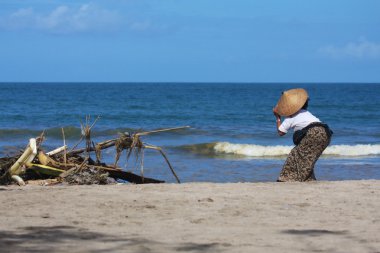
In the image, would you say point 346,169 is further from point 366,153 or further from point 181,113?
point 181,113

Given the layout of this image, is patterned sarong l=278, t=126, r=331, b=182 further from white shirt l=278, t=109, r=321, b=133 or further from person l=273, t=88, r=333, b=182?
white shirt l=278, t=109, r=321, b=133

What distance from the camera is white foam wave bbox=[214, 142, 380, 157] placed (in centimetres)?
1869

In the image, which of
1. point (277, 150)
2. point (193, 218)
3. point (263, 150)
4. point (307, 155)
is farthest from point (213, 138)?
point (193, 218)

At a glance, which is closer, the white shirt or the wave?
the white shirt

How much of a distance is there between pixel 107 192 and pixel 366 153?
12.1 metres

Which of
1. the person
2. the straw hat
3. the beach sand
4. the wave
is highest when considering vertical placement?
the straw hat

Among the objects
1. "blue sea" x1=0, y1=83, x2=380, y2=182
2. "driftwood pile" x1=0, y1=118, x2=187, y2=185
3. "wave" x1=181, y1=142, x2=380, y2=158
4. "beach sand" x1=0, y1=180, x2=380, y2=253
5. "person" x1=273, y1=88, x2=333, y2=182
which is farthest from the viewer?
"wave" x1=181, y1=142, x2=380, y2=158

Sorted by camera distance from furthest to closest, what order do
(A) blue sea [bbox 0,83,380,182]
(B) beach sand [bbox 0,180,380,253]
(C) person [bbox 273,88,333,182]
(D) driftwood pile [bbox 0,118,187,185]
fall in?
(A) blue sea [bbox 0,83,380,182], (D) driftwood pile [bbox 0,118,187,185], (C) person [bbox 273,88,333,182], (B) beach sand [bbox 0,180,380,253]

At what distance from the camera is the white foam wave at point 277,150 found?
61.3 ft

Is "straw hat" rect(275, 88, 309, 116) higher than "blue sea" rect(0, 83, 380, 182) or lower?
higher

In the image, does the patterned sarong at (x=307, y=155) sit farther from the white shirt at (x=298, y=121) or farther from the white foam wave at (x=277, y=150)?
the white foam wave at (x=277, y=150)

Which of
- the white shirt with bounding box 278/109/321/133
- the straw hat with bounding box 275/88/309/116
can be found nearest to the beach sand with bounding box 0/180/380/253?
the white shirt with bounding box 278/109/321/133

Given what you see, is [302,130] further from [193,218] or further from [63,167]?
[193,218]

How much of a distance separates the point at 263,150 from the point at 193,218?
42.0ft
